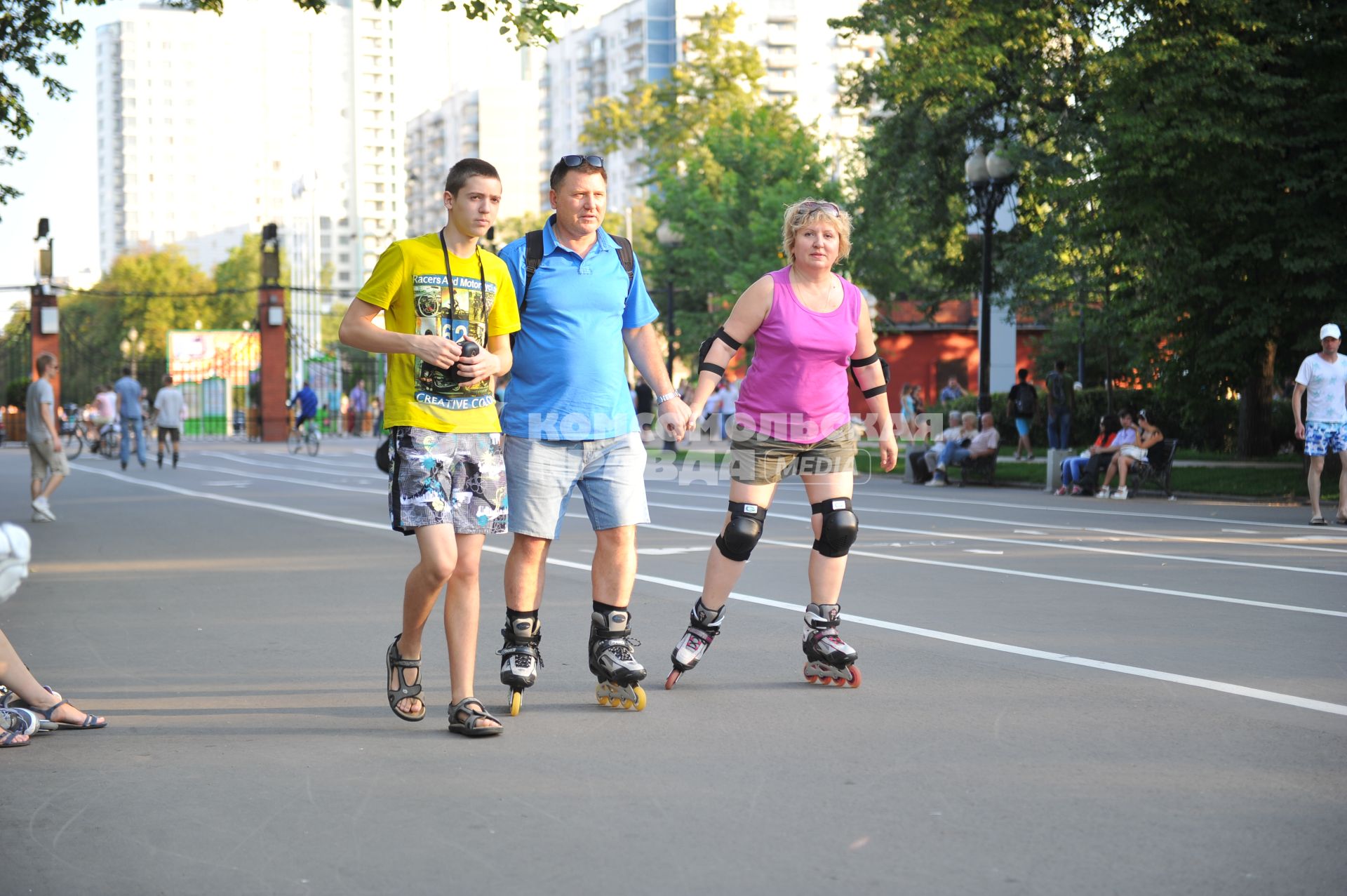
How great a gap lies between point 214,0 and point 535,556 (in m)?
10.3

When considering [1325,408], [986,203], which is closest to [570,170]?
[1325,408]

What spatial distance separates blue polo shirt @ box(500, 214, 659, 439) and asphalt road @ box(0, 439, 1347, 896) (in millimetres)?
1112

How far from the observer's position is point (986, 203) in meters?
23.5

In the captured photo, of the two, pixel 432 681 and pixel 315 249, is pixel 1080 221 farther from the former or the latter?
pixel 315 249

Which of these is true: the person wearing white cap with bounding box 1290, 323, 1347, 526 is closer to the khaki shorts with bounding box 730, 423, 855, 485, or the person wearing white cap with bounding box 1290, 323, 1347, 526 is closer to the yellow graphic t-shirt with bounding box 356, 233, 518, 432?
the khaki shorts with bounding box 730, 423, 855, 485

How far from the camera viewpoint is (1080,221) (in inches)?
876

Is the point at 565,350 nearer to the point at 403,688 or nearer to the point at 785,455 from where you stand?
the point at 785,455

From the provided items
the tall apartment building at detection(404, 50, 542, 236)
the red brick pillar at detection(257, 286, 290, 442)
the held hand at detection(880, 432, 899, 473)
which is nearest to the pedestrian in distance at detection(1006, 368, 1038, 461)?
the held hand at detection(880, 432, 899, 473)

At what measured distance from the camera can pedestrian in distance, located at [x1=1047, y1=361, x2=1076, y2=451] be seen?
81.8 ft

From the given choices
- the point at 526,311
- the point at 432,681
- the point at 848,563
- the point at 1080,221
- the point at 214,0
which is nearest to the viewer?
the point at 526,311

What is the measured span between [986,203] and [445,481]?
19.1 metres

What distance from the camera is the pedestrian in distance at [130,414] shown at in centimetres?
3064

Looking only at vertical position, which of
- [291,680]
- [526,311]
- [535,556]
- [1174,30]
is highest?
[1174,30]

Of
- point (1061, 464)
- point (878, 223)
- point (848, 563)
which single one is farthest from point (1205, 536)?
point (878, 223)
